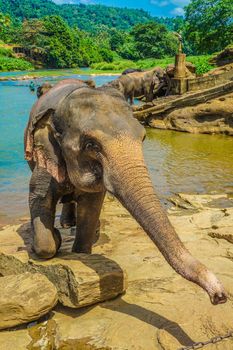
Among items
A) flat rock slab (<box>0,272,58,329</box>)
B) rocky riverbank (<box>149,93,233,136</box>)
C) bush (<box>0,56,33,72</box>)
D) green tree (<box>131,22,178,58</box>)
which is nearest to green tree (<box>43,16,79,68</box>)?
bush (<box>0,56,33,72</box>)

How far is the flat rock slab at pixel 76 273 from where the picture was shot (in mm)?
3715

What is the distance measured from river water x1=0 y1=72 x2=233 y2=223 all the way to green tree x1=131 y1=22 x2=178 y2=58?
88.6 metres

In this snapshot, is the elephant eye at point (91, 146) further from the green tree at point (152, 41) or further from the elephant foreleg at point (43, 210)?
the green tree at point (152, 41)

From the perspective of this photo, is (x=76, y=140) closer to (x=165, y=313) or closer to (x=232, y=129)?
(x=165, y=313)

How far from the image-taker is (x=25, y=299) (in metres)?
3.61

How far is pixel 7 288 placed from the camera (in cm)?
368

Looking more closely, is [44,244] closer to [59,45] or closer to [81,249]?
[81,249]

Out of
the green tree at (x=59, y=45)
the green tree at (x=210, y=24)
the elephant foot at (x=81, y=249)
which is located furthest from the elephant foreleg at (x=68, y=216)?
the green tree at (x=59, y=45)

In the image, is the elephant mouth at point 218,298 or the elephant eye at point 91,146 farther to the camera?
the elephant eye at point 91,146

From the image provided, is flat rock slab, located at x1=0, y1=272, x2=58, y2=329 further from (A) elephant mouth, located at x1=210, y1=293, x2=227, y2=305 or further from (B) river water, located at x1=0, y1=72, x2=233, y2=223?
(B) river water, located at x1=0, y1=72, x2=233, y2=223

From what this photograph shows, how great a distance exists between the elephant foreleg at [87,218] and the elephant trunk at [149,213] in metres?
1.17

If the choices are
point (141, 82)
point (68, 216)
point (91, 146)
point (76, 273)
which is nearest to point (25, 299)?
point (76, 273)

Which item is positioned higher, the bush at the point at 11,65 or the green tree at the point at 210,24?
the green tree at the point at 210,24

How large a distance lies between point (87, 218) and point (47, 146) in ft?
2.95
